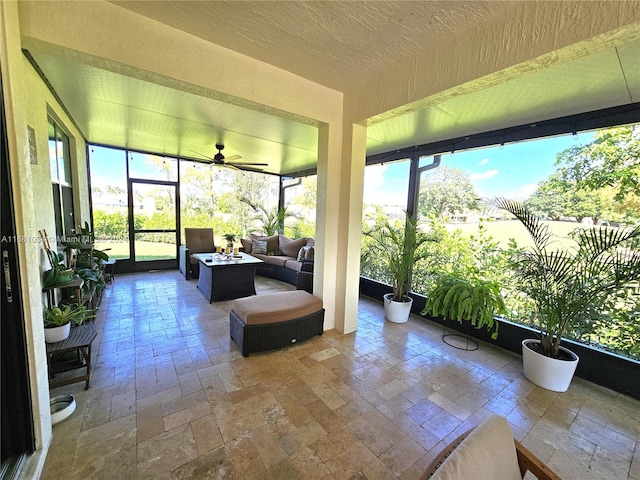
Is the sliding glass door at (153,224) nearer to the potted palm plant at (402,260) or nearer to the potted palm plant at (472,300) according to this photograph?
the potted palm plant at (402,260)

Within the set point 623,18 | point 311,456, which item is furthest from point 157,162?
point 623,18

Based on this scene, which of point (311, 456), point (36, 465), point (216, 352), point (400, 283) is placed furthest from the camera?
point (400, 283)

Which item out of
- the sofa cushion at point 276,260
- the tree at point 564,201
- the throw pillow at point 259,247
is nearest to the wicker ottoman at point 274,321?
the sofa cushion at point 276,260

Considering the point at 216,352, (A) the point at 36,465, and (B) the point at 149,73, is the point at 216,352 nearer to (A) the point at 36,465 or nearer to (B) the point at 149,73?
(A) the point at 36,465

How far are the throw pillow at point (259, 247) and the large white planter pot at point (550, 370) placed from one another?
16.6 ft

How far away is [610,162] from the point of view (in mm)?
2346

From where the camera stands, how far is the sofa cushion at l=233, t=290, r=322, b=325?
102 inches

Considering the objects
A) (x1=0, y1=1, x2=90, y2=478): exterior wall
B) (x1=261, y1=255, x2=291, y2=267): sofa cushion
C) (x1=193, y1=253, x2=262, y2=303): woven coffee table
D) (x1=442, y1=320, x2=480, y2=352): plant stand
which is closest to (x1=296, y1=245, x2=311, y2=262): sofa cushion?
(x1=261, y1=255, x2=291, y2=267): sofa cushion

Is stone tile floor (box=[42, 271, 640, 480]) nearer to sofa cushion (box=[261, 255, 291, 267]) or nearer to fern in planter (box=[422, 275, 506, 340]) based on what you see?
fern in planter (box=[422, 275, 506, 340])

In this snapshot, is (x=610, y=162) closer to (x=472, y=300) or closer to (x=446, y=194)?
(x=446, y=194)

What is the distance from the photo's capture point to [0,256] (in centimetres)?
124

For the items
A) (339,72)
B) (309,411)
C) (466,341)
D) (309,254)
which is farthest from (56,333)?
(466,341)

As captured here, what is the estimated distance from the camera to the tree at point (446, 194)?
135 inches

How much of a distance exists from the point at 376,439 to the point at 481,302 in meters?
1.77
